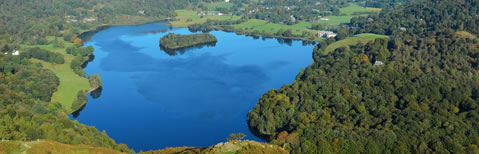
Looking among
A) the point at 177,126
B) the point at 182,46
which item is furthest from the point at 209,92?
the point at 182,46

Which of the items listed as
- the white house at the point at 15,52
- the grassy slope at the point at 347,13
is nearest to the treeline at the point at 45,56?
the white house at the point at 15,52

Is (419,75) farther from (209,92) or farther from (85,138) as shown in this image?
(85,138)

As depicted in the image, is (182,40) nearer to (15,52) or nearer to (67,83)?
(15,52)

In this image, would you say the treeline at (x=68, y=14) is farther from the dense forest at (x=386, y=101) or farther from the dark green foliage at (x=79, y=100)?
the dense forest at (x=386, y=101)

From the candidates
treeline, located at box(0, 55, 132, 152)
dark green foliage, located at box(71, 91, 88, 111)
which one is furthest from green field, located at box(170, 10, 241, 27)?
dark green foliage, located at box(71, 91, 88, 111)

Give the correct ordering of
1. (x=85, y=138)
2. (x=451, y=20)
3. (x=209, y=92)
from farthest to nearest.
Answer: (x=451, y=20)
(x=209, y=92)
(x=85, y=138)

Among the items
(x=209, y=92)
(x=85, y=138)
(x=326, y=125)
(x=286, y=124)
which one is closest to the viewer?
(x=85, y=138)

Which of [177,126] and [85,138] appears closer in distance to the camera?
[85,138]
